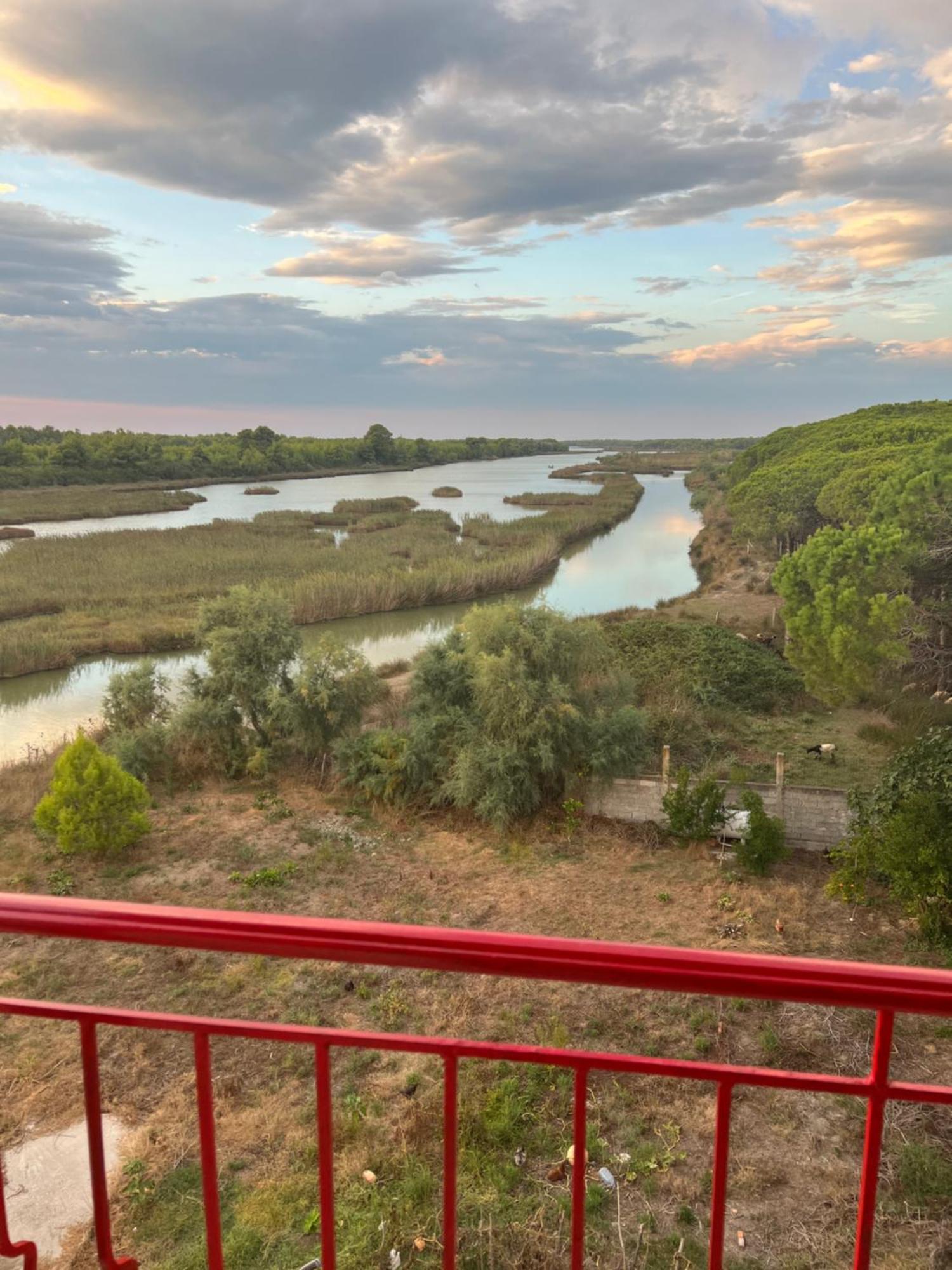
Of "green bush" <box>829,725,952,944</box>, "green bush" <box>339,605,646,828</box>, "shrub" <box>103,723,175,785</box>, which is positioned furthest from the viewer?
"shrub" <box>103,723,175,785</box>

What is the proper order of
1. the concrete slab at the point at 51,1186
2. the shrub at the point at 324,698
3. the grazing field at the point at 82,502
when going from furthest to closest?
the grazing field at the point at 82,502 → the shrub at the point at 324,698 → the concrete slab at the point at 51,1186

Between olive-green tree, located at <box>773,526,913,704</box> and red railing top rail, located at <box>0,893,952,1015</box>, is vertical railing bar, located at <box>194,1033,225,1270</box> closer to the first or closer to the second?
red railing top rail, located at <box>0,893,952,1015</box>

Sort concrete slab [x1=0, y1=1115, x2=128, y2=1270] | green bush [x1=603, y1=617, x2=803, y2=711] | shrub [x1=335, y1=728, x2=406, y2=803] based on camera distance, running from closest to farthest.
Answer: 1. concrete slab [x1=0, y1=1115, x2=128, y2=1270]
2. shrub [x1=335, y1=728, x2=406, y2=803]
3. green bush [x1=603, y1=617, x2=803, y2=711]

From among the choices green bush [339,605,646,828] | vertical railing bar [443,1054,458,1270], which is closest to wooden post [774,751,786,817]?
green bush [339,605,646,828]

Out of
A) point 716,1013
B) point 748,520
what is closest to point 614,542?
point 748,520

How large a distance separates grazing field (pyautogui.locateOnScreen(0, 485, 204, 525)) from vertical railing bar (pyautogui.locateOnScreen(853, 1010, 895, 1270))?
51.2 meters

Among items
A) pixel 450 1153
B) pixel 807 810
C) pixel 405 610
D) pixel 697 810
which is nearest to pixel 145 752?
pixel 697 810

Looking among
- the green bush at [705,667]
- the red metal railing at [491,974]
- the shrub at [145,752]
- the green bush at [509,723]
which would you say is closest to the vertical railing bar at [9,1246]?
the red metal railing at [491,974]

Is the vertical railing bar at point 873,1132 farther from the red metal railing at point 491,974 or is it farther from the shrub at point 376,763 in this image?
the shrub at point 376,763

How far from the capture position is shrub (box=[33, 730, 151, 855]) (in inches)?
403

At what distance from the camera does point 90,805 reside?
10180 mm

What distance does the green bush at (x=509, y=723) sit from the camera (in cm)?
1163

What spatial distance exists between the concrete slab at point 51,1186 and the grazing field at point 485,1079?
0.52 ft

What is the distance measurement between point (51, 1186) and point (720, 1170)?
5.27m
